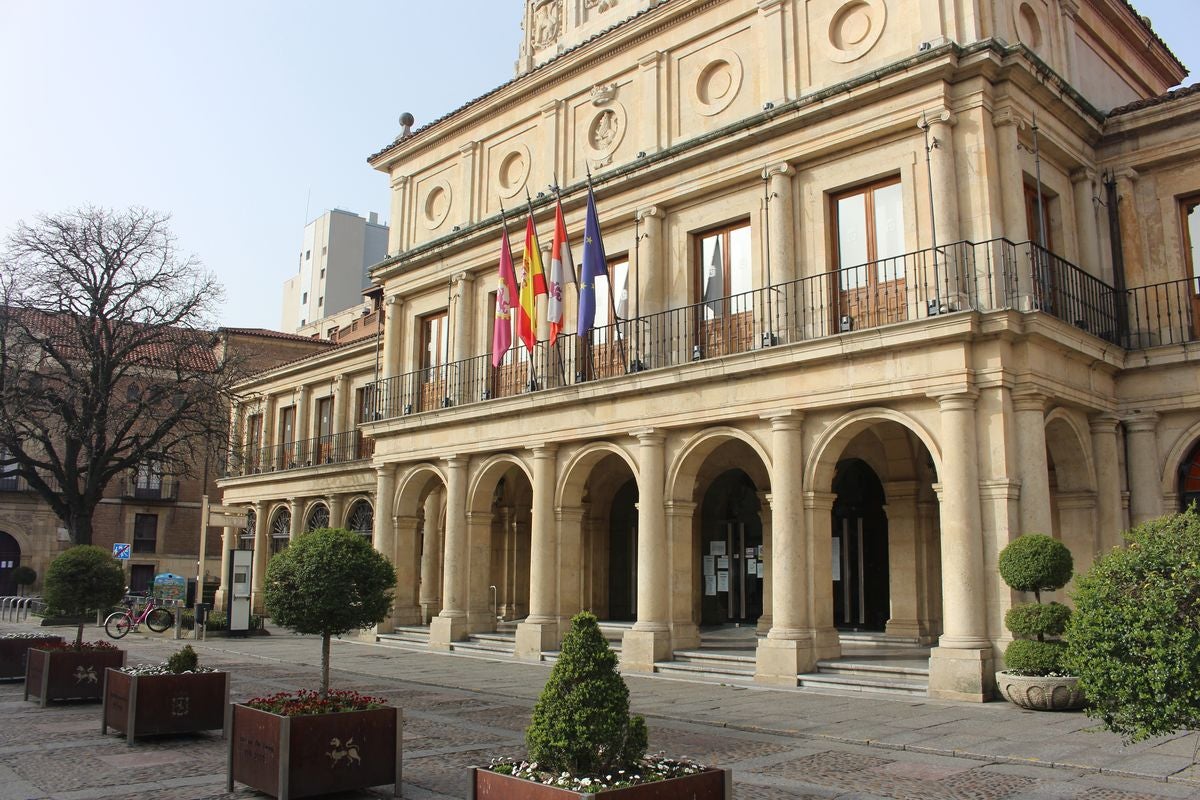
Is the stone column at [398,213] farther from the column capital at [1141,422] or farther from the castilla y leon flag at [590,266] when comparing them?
the column capital at [1141,422]

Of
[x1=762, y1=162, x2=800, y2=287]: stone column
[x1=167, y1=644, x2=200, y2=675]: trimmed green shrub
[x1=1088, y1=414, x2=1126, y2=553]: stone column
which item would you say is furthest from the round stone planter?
[x1=167, y1=644, x2=200, y2=675]: trimmed green shrub

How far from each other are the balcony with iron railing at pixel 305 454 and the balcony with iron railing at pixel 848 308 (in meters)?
11.6

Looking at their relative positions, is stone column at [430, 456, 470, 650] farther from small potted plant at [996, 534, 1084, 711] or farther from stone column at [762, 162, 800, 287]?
small potted plant at [996, 534, 1084, 711]

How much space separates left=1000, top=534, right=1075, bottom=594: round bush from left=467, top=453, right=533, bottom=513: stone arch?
421 inches

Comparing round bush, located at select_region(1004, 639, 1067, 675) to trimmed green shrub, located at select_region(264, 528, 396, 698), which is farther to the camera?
round bush, located at select_region(1004, 639, 1067, 675)

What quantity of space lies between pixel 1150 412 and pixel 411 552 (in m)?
15.5

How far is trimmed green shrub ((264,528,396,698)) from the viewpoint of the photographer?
909 centimetres

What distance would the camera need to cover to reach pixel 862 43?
626 inches

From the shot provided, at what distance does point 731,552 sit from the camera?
800 inches

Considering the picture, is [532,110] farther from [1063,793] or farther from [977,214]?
[1063,793]

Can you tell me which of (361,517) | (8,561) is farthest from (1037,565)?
(8,561)

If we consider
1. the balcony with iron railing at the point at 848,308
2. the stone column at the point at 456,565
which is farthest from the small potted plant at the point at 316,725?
the stone column at the point at 456,565

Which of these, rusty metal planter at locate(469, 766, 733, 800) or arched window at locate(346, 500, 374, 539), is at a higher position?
arched window at locate(346, 500, 374, 539)

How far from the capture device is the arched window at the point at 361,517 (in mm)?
29781
